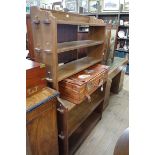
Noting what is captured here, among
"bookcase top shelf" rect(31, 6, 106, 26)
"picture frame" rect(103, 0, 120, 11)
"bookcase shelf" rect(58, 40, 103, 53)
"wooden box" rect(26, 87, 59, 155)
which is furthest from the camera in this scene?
"picture frame" rect(103, 0, 120, 11)

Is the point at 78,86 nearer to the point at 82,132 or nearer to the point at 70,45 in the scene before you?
the point at 70,45

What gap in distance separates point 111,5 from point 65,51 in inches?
147

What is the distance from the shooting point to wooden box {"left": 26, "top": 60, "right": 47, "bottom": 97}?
3.55ft

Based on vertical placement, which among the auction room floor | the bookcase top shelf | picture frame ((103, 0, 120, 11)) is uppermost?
picture frame ((103, 0, 120, 11))

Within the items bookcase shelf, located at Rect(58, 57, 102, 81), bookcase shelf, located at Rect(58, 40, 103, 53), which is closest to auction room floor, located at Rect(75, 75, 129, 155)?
bookcase shelf, located at Rect(58, 57, 102, 81)

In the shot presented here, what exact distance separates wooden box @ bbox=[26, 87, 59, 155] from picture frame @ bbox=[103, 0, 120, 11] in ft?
13.3

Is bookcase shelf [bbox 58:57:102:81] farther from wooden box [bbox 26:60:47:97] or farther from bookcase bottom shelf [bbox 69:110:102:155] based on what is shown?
bookcase bottom shelf [bbox 69:110:102:155]

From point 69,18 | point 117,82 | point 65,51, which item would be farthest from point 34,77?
point 117,82

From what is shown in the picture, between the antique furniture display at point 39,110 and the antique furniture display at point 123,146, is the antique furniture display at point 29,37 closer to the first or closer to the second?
the antique furniture display at point 39,110

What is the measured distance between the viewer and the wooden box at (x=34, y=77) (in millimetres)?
1083

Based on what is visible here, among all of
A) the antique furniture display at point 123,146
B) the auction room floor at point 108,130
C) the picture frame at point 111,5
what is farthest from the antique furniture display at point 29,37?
the picture frame at point 111,5

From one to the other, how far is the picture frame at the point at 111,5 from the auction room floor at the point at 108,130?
2.91 m
